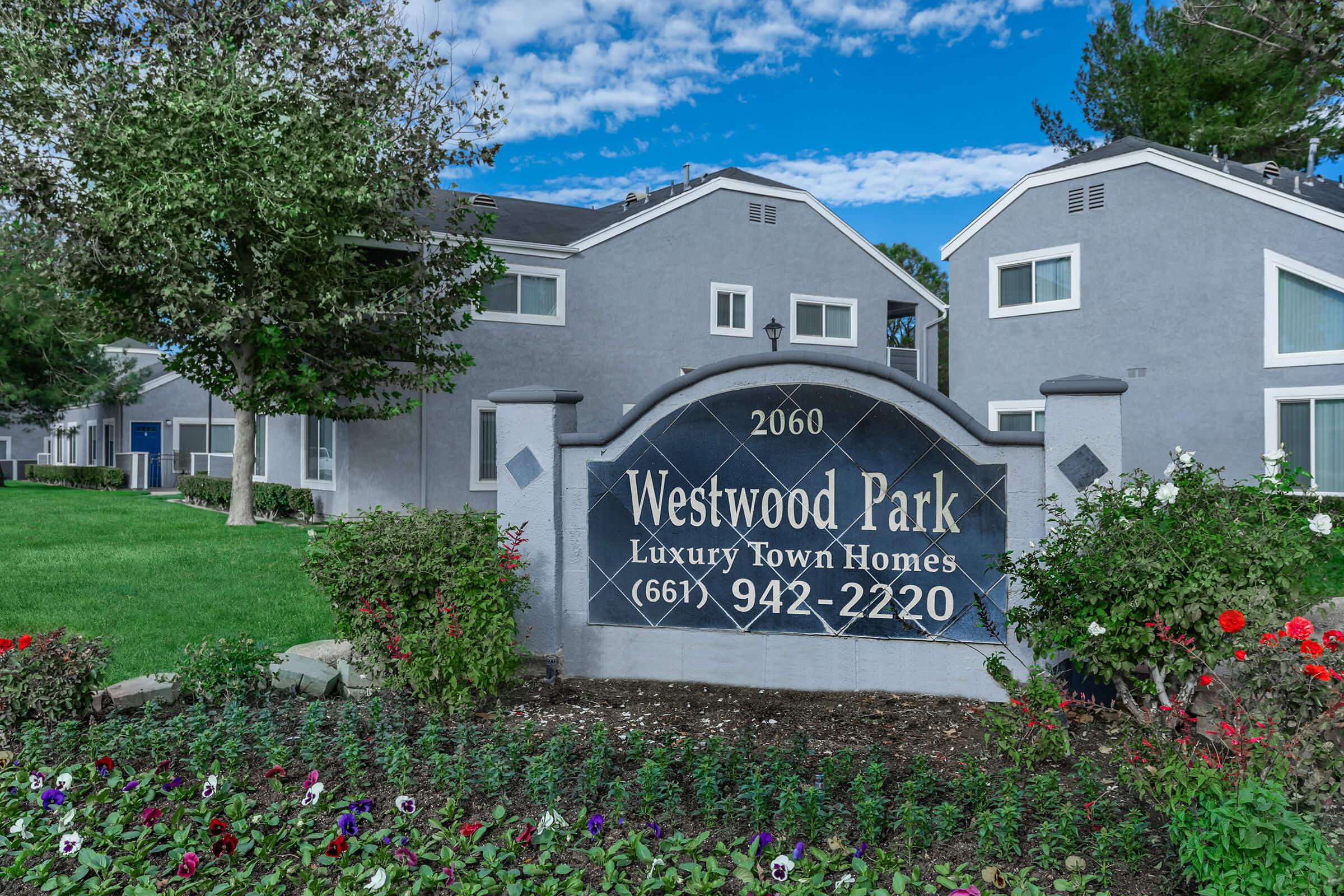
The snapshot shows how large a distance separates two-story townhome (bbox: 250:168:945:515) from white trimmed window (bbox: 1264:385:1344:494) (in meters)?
9.67

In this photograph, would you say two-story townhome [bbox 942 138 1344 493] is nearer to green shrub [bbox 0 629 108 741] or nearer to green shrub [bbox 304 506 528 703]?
green shrub [bbox 304 506 528 703]

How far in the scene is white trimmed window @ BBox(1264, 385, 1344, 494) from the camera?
1355cm

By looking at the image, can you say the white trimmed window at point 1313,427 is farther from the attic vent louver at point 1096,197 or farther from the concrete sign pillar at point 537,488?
the concrete sign pillar at point 537,488

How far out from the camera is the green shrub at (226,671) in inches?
205

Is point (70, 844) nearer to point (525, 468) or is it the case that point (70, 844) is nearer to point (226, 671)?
point (226, 671)

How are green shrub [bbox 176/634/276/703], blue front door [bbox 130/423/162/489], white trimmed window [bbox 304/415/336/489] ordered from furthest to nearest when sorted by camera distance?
1. blue front door [bbox 130/423/162/489]
2. white trimmed window [bbox 304/415/336/489]
3. green shrub [bbox 176/634/276/703]

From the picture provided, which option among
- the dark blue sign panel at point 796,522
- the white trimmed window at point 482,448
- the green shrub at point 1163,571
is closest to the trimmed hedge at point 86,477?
the white trimmed window at point 482,448

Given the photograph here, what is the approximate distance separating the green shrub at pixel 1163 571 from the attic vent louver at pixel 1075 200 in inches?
492

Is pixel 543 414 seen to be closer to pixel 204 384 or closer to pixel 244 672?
pixel 244 672

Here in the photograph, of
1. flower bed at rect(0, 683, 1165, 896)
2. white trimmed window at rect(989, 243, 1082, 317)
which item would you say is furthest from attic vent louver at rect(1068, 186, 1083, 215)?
flower bed at rect(0, 683, 1165, 896)

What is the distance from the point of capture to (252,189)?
13.9 metres

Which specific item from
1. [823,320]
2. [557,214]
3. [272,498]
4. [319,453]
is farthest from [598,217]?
[272,498]

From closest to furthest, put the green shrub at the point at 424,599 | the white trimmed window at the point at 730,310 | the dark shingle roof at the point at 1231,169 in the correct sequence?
the green shrub at the point at 424,599 < the dark shingle roof at the point at 1231,169 < the white trimmed window at the point at 730,310

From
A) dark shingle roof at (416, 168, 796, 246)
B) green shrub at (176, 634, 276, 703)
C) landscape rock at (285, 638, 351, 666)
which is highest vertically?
dark shingle roof at (416, 168, 796, 246)
